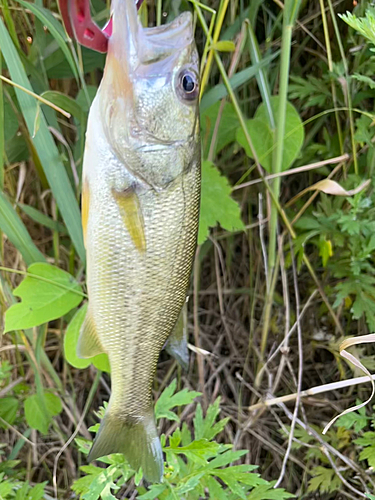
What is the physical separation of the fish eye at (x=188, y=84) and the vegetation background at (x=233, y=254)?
0.28 m

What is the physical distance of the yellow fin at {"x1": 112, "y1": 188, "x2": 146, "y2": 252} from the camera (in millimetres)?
868

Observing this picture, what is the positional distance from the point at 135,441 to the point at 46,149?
29.5 inches

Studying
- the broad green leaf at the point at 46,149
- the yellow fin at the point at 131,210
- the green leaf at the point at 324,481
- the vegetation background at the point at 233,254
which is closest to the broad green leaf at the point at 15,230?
the vegetation background at the point at 233,254

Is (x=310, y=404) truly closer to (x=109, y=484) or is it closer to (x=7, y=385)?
(x=109, y=484)

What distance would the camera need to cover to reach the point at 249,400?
1.80 metres

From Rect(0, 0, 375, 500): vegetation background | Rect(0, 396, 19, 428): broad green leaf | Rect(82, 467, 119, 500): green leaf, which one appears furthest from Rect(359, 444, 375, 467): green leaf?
Rect(0, 396, 19, 428): broad green leaf

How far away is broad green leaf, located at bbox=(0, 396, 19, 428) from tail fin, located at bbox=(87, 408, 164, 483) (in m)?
0.57

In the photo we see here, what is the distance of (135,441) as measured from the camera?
1068 millimetres

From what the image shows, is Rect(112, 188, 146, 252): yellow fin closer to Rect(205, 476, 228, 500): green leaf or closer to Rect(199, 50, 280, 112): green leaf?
Rect(199, 50, 280, 112): green leaf

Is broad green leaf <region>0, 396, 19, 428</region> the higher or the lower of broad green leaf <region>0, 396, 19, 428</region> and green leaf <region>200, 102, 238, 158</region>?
the lower

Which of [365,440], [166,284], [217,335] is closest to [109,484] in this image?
[166,284]

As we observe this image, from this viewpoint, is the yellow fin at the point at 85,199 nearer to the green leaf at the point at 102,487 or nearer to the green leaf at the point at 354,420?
the green leaf at the point at 102,487

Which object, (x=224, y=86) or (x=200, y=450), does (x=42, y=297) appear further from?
(x=224, y=86)

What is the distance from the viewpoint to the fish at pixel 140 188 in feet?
2.69
